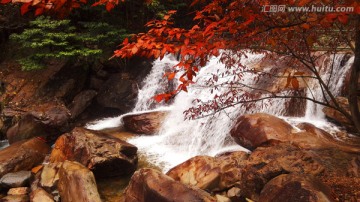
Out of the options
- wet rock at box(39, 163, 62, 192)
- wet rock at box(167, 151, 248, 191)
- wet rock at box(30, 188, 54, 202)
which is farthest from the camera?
wet rock at box(39, 163, 62, 192)

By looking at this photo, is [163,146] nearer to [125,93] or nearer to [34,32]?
[125,93]

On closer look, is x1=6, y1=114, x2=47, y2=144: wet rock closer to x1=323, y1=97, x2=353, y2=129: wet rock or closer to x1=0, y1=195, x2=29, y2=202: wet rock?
x1=0, y1=195, x2=29, y2=202: wet rock

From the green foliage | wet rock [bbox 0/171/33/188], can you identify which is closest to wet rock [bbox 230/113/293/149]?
wet rock [bbox 0/171/33/188]

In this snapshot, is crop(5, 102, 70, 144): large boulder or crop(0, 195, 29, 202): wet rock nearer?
crop(0, 195, 29, 202): wet rock

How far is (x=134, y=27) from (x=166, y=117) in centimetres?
655

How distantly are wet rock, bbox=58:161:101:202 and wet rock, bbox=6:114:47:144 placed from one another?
3494 millimetres

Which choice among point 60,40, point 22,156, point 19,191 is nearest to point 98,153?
point 19,191

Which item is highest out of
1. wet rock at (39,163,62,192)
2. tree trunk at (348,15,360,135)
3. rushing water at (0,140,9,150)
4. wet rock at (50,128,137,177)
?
tree trunk at (348,15,360,135)

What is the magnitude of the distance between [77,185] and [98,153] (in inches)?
47.5

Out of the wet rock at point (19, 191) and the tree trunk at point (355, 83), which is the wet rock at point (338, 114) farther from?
the wet rock at point (19, 191)

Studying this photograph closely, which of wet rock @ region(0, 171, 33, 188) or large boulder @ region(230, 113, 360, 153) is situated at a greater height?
large boulder @ region(230, 113, 360, 153)

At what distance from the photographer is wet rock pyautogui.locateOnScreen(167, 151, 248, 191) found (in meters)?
4.89

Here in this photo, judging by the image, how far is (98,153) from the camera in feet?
21.0

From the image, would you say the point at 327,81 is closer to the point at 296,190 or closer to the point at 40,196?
the point at 296,190
